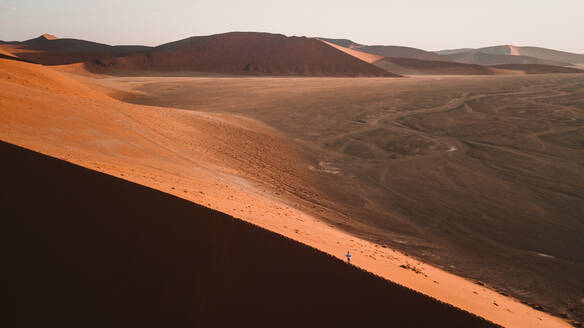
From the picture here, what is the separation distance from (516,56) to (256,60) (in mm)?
91322

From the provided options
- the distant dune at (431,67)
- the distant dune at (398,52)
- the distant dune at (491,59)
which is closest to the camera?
the distant dune at (431,67)

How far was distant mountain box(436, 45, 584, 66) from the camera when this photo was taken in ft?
334

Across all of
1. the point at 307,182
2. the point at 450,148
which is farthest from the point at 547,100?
the point at 307,182

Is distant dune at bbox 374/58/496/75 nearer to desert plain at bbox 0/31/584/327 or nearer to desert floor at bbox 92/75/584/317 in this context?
desert floor at bbox 92/75/584/317

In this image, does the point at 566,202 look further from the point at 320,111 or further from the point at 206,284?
the point at 320,111

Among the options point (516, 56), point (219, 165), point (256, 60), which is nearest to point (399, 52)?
point (516, 56)

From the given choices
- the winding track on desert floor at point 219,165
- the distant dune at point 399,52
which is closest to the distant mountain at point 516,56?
the distant dune at point 399,52

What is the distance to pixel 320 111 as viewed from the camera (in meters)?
18.8

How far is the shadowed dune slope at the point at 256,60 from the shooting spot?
2078 inches

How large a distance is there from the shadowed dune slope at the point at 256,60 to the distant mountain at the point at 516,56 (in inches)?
2662

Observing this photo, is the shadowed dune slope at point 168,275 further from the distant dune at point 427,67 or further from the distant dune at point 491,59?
the distant dune at point 491,59

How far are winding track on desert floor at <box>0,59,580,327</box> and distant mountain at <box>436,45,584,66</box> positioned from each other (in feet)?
344

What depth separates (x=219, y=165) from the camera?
8539mm

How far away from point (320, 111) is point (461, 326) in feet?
54.9
